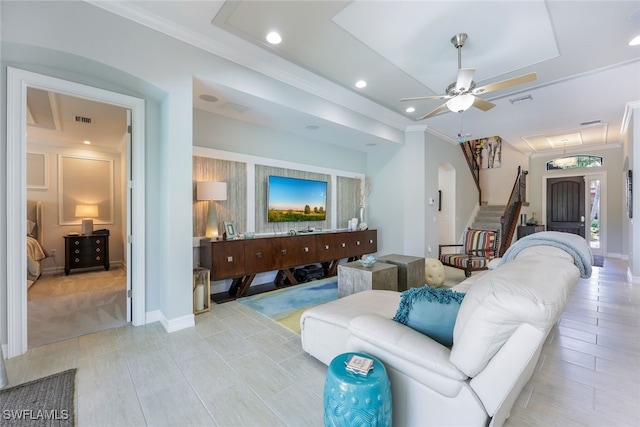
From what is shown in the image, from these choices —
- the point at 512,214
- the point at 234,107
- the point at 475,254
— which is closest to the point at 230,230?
the point at 234,107

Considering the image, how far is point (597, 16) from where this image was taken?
2.61 m

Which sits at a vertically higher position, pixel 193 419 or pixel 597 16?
pixel 597 16

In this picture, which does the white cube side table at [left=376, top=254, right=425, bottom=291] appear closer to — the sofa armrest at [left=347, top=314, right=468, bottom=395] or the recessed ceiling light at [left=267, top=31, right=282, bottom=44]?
the sofa armrest at [left=347, top=314, right=468, bottom=395]

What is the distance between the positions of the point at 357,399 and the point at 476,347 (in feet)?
1.87

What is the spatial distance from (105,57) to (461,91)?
3.51 metres

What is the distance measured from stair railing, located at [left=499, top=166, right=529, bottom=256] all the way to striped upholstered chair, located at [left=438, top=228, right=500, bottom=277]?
105cm

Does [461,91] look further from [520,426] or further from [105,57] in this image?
[105,57]

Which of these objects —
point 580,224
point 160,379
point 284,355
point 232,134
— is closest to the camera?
point 160,379

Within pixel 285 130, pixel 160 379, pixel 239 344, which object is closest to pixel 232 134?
pixel 285 130

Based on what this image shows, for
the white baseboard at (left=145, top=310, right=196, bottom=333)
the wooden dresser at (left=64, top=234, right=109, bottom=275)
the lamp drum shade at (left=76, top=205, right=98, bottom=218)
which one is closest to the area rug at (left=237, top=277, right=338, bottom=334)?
the white baseboard at (left=145, top=310, right=196, bottom=333)

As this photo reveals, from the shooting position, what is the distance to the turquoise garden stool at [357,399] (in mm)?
1247

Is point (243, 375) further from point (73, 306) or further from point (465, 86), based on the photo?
point (465, 86)

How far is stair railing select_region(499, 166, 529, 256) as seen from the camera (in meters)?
6.38

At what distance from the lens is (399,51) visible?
3215 millimetres
